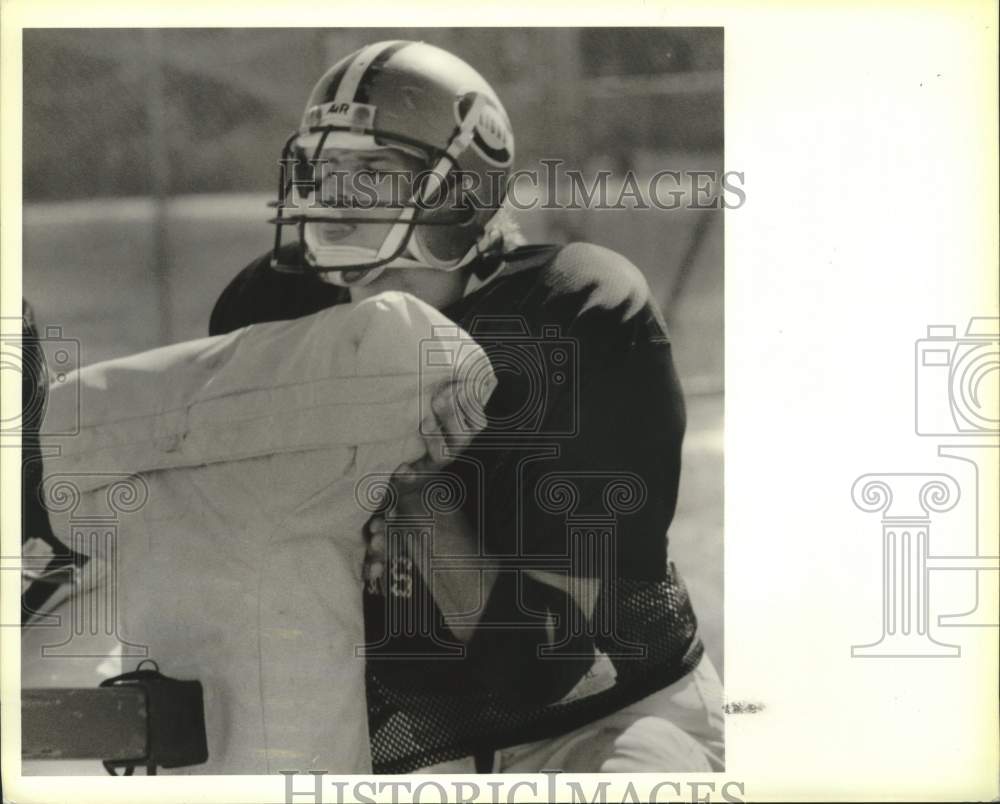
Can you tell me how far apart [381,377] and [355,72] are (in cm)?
61

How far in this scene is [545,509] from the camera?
214 cm

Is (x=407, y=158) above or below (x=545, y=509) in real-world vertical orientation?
above

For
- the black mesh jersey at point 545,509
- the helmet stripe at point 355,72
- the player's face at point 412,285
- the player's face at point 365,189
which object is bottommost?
the black mesh jersey at point 545,509

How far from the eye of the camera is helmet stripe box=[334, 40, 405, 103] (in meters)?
2.10

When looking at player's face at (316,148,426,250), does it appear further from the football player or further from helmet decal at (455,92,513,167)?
helmet decal at (455,92,513,167)

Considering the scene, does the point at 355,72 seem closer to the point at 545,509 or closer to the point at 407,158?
the point at 407,158

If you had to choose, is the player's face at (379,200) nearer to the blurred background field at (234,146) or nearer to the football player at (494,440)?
the football player at (494,440)

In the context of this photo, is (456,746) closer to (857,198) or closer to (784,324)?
(784,324)

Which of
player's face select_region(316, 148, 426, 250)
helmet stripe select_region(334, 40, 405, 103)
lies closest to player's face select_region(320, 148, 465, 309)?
player's face select_region(316, 148, 426, 250)

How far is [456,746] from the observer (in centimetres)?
216

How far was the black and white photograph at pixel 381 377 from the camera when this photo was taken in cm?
212

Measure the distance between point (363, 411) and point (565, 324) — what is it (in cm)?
44

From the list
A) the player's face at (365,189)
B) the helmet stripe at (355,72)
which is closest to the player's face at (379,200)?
the player's face at (365,189)

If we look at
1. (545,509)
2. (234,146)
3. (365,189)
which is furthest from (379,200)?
(545,509)
